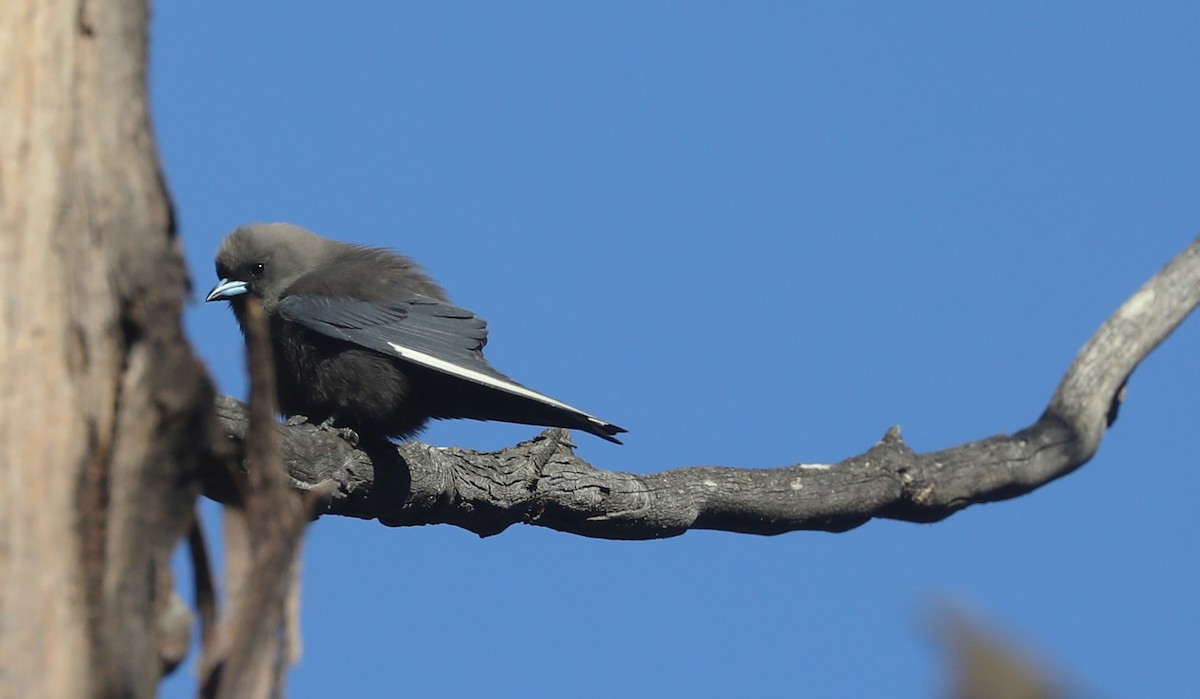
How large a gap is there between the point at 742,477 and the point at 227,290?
87.1 inches

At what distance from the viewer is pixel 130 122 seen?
226cm

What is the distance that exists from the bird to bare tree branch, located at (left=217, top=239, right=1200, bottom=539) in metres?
0.20

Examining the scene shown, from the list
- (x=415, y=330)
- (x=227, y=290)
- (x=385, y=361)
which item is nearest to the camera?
(x=385, y=361)

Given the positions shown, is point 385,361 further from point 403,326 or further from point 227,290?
point 227,290

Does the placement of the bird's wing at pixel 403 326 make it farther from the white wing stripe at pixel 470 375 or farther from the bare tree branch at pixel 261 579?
the bare tree branch at pixel 261 579

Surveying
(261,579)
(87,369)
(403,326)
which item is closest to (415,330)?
(403,326)

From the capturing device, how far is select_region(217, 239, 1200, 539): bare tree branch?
4.27m

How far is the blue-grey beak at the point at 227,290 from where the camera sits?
17.7 ft

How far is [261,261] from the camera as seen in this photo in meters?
5.43

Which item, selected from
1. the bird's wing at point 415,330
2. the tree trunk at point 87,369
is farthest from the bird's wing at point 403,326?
the tree trunk at point 87,369

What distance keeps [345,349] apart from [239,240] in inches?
43.1

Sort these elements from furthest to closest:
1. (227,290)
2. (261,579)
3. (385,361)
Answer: (227,290) → (385,361) → (261,579)

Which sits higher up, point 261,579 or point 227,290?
point 227,290

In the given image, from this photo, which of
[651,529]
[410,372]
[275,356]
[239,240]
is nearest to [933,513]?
[651,529]
